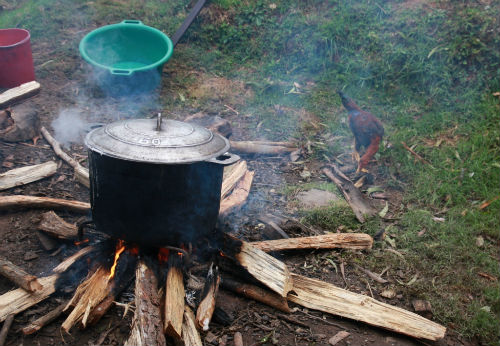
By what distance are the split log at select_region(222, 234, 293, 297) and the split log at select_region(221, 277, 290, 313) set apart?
0.12m

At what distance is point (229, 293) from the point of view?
3.01 m

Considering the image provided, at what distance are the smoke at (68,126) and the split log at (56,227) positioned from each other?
1.98m

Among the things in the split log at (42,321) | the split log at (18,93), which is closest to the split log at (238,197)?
the split log at (42,321)

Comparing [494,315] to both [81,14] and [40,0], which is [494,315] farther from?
[40,0]

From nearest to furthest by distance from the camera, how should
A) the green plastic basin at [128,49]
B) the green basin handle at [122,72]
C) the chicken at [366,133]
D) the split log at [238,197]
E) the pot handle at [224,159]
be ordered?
the pot handle at [224,159]
the split log at [238,197]
the chicken at [366,133]
the green basin handle at [122,72]
the green plastic basin at [128,49]

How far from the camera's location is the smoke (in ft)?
17.0

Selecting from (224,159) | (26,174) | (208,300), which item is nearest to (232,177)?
(224,159)

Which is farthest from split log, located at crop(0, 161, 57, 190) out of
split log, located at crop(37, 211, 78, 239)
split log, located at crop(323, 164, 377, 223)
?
split log, located at crop(323, 164, 377, 223)

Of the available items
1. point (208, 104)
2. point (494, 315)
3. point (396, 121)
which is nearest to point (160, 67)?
point (208, 104)

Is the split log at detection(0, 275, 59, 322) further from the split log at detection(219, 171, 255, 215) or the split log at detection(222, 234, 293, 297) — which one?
the split log at detection(219, 171, 255, 215)

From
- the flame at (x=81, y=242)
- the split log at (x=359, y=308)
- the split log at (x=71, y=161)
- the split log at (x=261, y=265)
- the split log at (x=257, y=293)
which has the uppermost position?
the split log at (x=261, y=265)

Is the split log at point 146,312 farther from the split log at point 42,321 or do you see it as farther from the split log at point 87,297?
the split log at point 42,321

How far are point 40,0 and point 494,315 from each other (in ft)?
32.7

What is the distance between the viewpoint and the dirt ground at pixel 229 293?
2.57 meters
